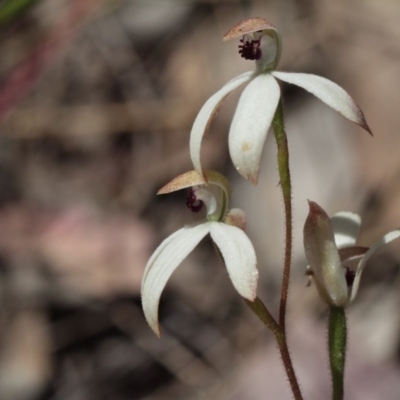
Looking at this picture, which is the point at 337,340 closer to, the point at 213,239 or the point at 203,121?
the point at 213,239

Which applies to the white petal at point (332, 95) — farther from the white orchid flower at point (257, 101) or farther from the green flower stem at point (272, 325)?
the green flower stem at point (272, 325)

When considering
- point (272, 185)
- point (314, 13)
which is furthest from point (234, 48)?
point (272, 185)

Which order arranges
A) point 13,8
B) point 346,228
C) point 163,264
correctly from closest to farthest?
point 163,264 → point 346,228 → point 13,8

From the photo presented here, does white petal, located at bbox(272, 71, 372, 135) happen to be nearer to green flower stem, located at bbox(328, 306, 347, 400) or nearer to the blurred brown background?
green flower stem, located at bbox(328, 306, 347, 400)

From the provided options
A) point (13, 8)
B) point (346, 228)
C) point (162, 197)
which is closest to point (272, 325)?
point (346, 228)

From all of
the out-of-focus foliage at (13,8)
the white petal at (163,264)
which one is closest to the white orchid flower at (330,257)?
the white petal at (163,264)

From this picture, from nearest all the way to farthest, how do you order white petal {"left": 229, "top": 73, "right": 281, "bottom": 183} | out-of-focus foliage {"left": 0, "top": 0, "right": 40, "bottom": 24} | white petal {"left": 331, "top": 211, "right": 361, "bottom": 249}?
white petal {"left": 229, "top": 73, "right": 281, "bottom": 183} → white petal {"left": 331, "top": 211, "right": 361, "bottom": 249} → out-of-focus foliage {"left": 0, "top": 0, "right": 40, "bottom": 24}

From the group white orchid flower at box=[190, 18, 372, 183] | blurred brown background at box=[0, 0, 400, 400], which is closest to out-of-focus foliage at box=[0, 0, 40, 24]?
blurred brown background at box=[0, 0, 400, 400]
